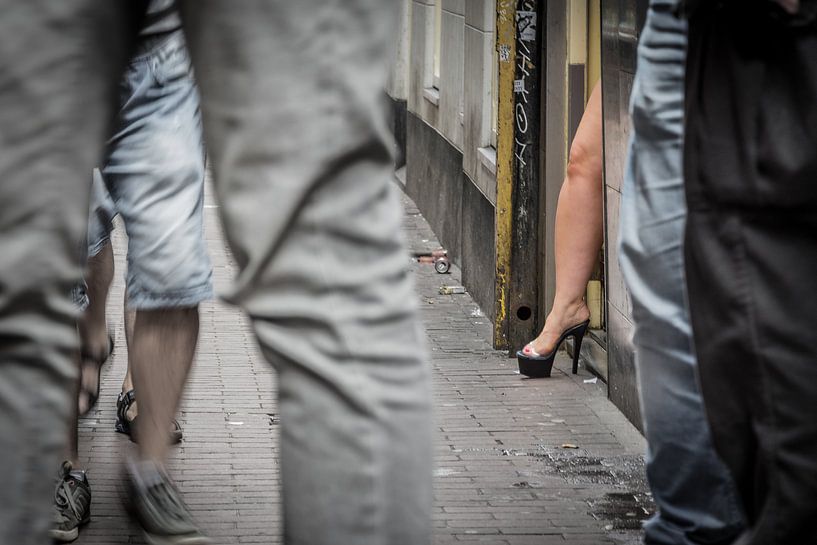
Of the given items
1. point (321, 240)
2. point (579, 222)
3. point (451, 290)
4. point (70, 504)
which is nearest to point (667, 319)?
point (321, 240)

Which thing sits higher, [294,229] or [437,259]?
[294,229]

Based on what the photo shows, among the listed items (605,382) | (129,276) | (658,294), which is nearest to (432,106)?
(605,382)

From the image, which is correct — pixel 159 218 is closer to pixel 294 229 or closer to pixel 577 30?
pixel 294 229

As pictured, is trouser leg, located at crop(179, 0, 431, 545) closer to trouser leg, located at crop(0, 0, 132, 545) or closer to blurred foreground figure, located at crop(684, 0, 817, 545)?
trouser leg, located at crop(0, 0, 132, 545)

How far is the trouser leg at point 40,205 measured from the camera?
5.47 feet

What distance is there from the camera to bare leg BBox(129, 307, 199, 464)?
137 inches

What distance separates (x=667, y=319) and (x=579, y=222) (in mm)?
3031

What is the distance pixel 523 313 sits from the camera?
635cm

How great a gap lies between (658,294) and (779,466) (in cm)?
48

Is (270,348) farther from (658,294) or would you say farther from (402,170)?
(402,170)

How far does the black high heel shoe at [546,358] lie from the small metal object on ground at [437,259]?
2.86 metres

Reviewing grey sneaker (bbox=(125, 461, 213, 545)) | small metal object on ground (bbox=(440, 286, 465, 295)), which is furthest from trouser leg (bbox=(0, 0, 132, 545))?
small metal object on ground (bbox=(440, 286, 465, 295))

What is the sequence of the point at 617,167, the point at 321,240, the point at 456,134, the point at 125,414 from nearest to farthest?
the point at 321,240
the point at 125,414
the point at 617,167
the point at 456,134

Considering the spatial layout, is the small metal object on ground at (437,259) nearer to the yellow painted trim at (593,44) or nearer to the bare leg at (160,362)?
the yellow painted trim at (593,44)
